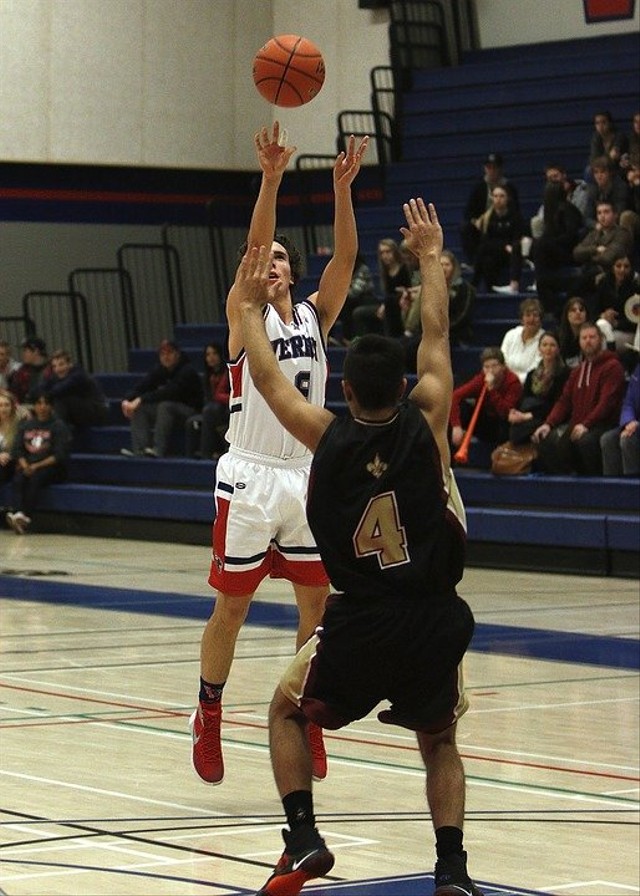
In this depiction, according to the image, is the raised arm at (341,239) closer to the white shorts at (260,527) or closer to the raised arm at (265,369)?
the white shorts at (260,527)

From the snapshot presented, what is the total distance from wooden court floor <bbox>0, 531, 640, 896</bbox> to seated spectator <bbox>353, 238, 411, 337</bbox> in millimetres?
5519

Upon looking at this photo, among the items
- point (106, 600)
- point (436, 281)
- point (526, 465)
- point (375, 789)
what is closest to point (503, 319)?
point (526, 465)

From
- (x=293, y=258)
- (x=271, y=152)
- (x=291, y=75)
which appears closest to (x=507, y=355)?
(x=291, y=75)

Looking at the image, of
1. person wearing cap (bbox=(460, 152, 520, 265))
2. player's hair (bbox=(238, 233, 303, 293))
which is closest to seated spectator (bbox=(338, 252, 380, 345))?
person wearing cap (bbox=(460, 152, 520, 265))

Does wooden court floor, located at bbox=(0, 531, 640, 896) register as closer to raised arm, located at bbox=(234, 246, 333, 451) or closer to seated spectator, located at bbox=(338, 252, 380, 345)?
raised arm, located at bbox=(234, 246, 333, 451)

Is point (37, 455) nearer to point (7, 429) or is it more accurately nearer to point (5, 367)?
point (7, 429)

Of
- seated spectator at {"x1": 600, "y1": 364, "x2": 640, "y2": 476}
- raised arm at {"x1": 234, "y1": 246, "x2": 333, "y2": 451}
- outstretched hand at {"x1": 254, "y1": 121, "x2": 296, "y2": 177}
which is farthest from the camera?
seated spectator at {"x1": 600, "y1": 364, "x2": 640, "y2": 476}

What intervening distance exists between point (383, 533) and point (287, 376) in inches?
76.6

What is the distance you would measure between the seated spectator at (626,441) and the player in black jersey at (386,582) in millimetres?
10525

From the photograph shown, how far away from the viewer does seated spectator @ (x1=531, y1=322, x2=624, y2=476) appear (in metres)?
15.4

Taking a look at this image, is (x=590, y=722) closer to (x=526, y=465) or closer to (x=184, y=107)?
(x=526, y=465)

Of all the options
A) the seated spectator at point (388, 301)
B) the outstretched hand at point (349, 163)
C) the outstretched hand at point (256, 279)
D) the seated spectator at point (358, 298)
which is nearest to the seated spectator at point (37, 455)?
the seated spectator at point (358, 298)

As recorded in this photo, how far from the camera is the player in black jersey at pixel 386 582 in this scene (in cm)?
474

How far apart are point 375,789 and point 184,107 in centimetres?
1736
